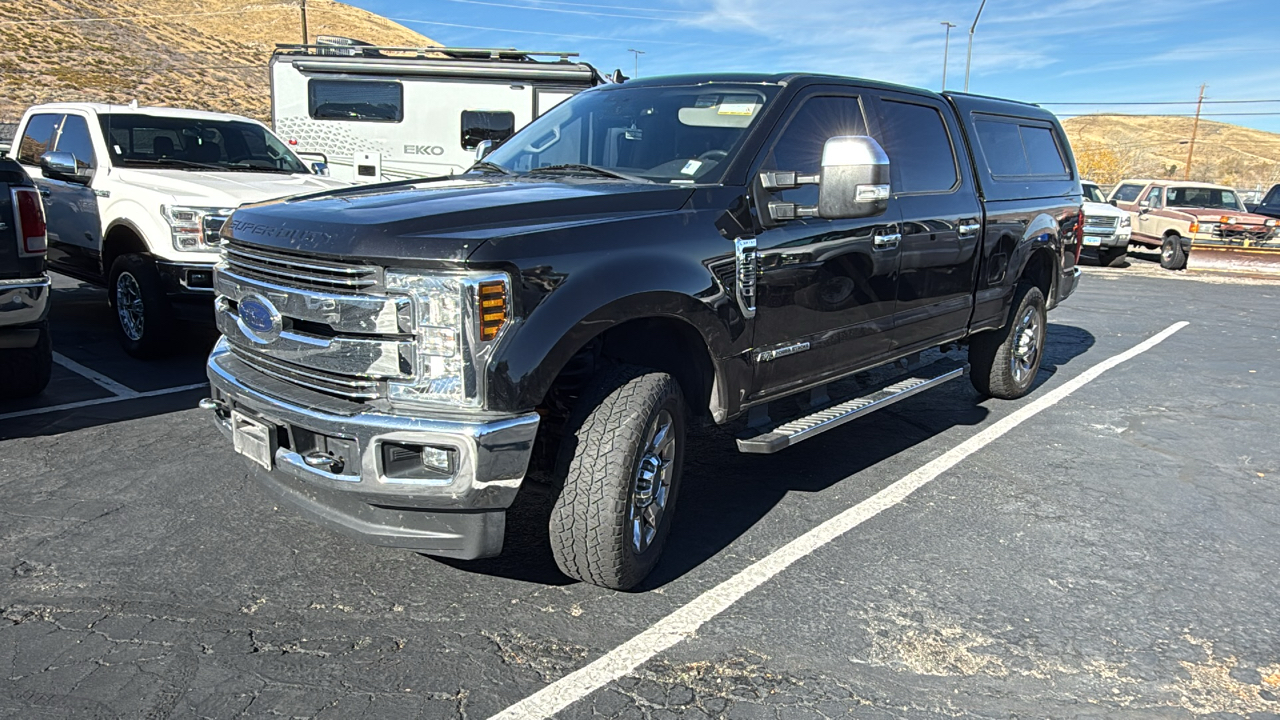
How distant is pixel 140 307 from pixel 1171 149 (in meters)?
136

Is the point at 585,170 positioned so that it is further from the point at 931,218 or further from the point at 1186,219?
the point at 1186,219

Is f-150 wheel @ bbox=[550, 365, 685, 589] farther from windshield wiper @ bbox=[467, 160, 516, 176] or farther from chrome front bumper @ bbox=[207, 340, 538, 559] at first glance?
windshield wiper @ bbox=[467, 160, 516, 176]

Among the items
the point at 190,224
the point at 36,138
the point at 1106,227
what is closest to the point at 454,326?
the point at 190,224

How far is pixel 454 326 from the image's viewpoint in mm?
2971

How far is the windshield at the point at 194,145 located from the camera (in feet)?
25.2

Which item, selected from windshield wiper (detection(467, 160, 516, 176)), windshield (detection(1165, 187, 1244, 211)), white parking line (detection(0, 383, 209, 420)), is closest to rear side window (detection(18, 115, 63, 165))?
white parking line (detection(0, 383, 209, 420))

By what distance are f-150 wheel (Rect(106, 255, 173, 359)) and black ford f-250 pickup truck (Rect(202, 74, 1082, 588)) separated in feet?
10.5

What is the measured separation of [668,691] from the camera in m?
2.92

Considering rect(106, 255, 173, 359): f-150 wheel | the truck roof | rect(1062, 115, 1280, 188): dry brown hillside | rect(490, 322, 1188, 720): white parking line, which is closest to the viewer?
rect(490, 322, 1188, 720): white parking line

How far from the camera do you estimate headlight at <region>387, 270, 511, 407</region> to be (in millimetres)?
2951

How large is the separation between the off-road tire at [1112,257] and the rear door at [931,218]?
46.9ft

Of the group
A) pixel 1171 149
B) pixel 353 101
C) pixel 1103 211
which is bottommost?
pixel 1103 211

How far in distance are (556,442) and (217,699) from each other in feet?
4.76

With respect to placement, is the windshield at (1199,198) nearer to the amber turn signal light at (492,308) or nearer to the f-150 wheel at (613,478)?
the f-150 wheel at (613,478)
